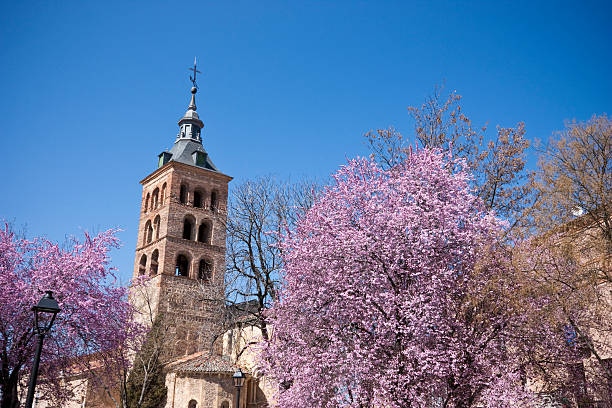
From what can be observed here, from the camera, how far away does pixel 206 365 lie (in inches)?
1511

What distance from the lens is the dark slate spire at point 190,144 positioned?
54675 millimetres

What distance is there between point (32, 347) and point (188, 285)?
32.3 m

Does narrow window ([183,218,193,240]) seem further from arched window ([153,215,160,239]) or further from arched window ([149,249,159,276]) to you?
arched window ([149,249,159,276])

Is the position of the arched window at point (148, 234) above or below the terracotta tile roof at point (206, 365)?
above

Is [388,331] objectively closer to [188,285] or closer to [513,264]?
[513,264]

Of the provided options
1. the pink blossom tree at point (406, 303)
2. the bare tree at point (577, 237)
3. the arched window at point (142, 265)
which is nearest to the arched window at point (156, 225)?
the arched window at point (142, 265)

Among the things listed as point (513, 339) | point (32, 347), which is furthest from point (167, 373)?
point (513, 339)

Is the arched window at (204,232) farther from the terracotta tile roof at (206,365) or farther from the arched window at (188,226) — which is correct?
the terracotta tile roof at (206,365)

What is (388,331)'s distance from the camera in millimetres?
14281

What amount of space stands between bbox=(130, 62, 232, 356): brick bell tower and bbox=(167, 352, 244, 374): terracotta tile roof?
4756 millimetres

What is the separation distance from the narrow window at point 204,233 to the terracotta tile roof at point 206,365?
14.5 metres

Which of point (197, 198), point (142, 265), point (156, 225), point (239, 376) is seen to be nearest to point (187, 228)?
point (156, 225)

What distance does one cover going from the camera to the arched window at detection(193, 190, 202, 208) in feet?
176

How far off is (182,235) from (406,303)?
39.9 m
